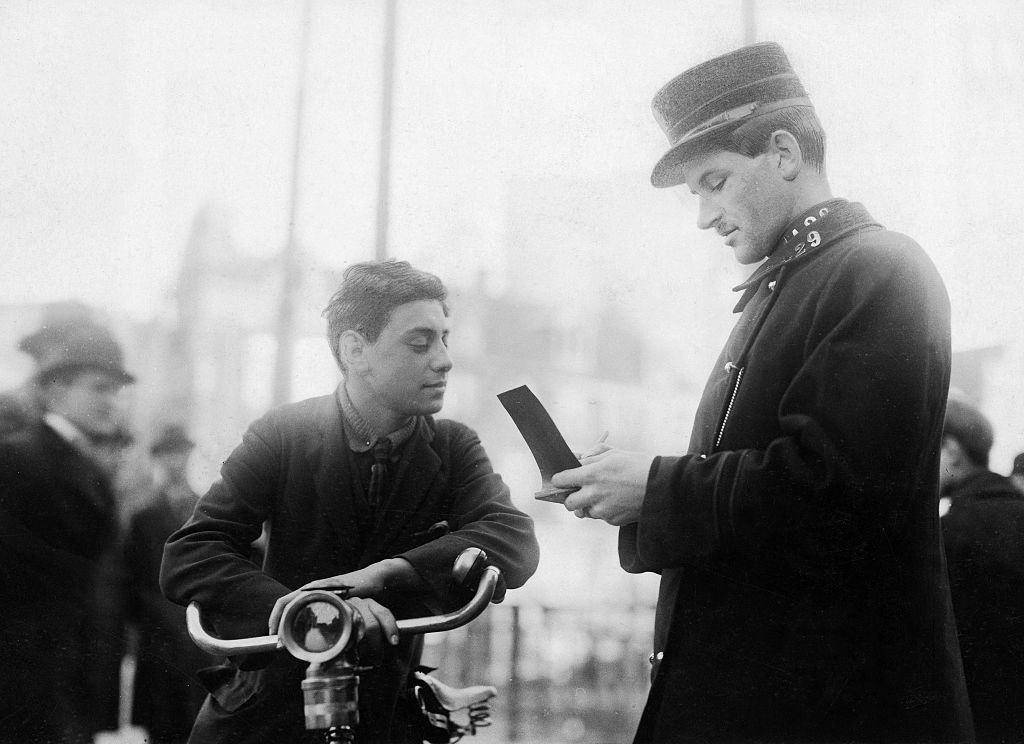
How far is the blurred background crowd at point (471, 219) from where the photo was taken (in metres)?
1.91

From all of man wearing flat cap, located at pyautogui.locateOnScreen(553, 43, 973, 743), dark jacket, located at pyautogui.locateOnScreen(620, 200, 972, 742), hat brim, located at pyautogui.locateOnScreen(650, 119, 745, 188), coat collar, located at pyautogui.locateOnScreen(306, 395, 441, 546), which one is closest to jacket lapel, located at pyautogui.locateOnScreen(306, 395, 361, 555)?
coat collar, located at pyautogui.locateOnScreen(306, 395, 441, 546)

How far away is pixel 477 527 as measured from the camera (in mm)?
1807

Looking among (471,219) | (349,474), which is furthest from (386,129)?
(349,474)

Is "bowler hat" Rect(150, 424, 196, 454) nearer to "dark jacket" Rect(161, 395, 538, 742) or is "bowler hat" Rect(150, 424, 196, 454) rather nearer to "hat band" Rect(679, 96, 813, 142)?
"dark jacket" Rect(161, 395, 538, 742)

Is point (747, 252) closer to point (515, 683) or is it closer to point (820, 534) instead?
point (820, 534)

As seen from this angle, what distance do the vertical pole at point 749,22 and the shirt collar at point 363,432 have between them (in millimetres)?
1174

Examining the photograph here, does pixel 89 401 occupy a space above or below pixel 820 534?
above

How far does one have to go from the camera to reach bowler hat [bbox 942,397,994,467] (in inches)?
79.0

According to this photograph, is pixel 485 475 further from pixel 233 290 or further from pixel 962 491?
pixel 962 491

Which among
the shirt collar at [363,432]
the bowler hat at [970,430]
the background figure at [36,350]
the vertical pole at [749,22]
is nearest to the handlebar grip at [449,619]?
the shirt collar at [363,432]

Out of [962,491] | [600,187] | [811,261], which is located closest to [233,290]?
[600,187]

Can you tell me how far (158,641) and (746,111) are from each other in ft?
5.30

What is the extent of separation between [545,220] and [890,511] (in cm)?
96

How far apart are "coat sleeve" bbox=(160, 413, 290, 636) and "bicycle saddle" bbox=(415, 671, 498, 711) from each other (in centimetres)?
34
